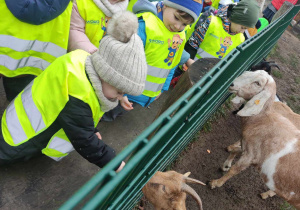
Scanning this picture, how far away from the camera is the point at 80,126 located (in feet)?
5.84

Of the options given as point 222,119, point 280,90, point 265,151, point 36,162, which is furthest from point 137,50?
point 280,90

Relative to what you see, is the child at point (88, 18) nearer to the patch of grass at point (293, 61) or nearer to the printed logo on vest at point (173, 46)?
the printed logo on vest at point (173, 46)

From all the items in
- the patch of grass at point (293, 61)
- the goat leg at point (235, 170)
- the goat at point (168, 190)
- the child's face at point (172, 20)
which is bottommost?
the patch of grass at point (293, 61)

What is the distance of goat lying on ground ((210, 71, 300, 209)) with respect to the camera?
297 centimetres

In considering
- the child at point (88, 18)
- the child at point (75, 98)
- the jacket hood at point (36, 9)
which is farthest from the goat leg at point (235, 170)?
the jacket hood at point (36, 9)

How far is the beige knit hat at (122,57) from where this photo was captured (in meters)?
1.63

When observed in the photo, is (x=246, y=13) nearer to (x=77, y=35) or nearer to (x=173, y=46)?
(x=173, y=46)

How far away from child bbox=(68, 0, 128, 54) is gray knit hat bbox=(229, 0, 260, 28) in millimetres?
1752

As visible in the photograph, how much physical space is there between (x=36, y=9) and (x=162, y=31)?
→ 1.23 m

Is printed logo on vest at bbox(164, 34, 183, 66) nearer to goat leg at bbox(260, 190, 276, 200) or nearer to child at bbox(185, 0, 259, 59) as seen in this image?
child at bbox(185, 0, 259, 59)

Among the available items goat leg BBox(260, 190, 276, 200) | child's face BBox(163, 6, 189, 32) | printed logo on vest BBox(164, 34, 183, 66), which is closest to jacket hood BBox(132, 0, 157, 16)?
child's face BBox(163, 6, 189, 32)

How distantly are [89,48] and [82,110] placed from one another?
0.89 metres

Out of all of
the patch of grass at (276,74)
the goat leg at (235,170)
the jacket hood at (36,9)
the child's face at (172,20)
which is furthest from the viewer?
the patch of grass at (276,74)

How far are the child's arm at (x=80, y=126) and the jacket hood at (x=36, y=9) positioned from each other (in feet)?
2.37
